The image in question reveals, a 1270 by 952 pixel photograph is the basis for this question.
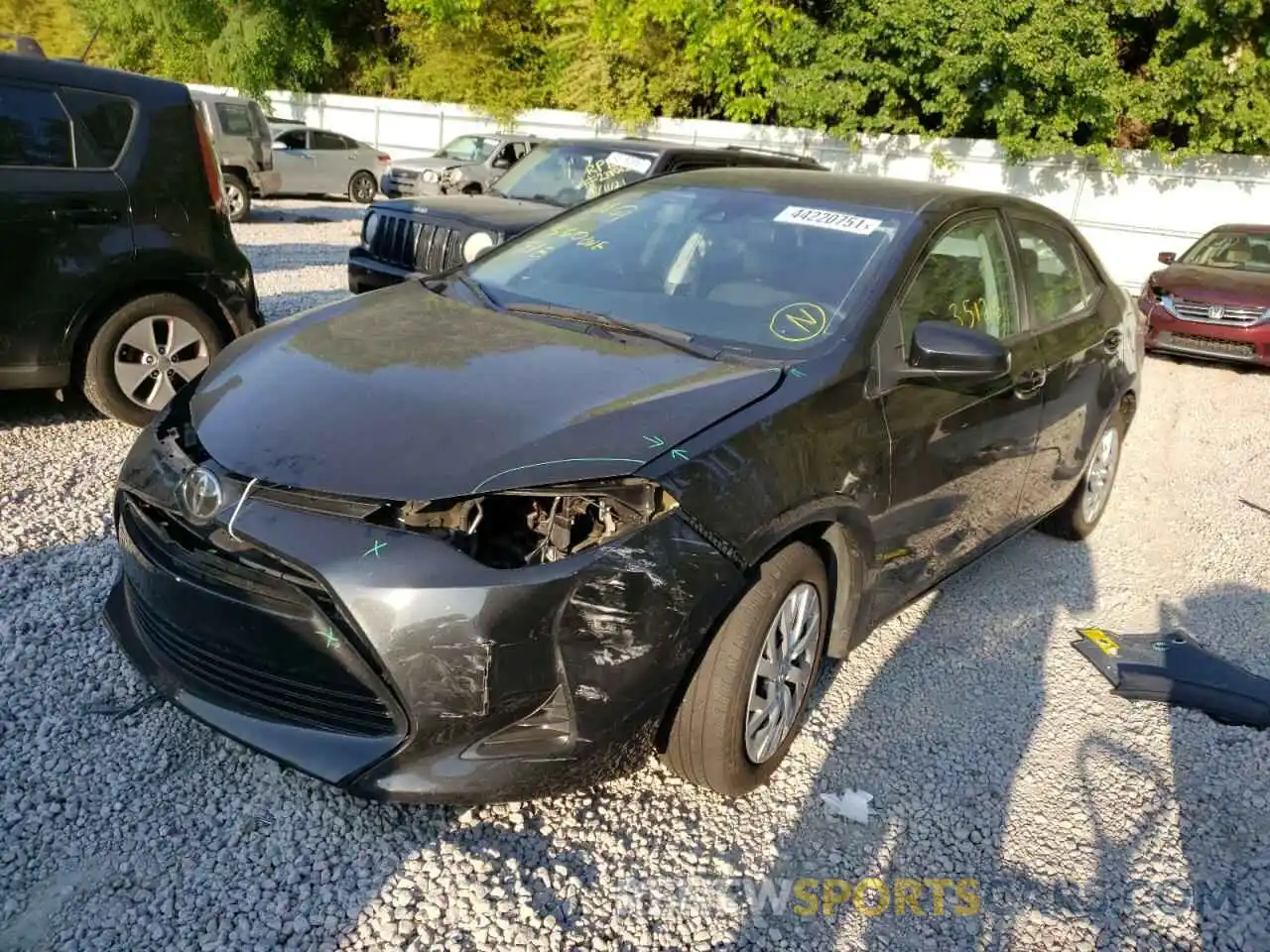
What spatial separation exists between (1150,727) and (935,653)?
29.9 inches

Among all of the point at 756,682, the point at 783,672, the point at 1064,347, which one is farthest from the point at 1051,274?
the point at 756,682

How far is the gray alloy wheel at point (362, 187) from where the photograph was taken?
19.6 m

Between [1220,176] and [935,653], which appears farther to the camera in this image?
[1220,176]

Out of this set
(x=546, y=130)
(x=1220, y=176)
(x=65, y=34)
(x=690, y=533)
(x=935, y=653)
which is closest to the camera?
(x=690, y=533)

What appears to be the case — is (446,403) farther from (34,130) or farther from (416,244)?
(416,244)

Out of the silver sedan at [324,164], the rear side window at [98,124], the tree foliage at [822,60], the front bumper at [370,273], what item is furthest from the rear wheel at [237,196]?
the tree foliage at [822,60]

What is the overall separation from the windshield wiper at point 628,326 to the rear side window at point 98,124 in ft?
9.16

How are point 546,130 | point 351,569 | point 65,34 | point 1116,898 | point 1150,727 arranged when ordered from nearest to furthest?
point 351,569, point 1116,898, point 1150,727, point 546,130, point 65,34

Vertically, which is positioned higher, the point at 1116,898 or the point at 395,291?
the point at 395,291

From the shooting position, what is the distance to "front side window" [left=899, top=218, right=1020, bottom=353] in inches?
129

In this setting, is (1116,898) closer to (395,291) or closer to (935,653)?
(935,653)

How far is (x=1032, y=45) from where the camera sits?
16344mm

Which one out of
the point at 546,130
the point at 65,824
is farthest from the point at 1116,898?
the point at 546,130

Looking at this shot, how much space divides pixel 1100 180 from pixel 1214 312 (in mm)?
→ 8324
